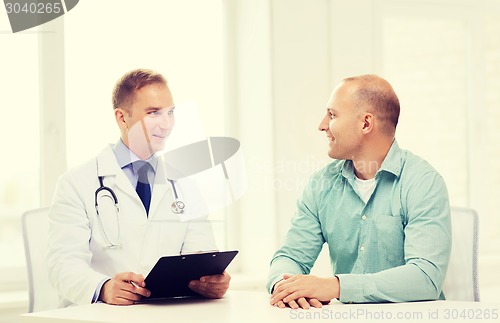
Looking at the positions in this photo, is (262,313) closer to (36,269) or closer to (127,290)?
(127,290)

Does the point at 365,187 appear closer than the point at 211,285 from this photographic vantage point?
No

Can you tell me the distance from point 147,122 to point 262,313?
948 mm

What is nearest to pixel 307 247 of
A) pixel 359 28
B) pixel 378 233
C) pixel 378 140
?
pixel 378 233

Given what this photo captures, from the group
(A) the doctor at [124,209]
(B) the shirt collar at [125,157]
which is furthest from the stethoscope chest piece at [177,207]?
(B) the shirt collar at [125,157]

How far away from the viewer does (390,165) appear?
7.76 feet

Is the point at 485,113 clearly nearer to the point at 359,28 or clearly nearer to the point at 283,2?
the point at 359,28

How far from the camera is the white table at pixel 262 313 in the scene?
1855 mm

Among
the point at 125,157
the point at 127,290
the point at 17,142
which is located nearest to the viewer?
the point at 127,290

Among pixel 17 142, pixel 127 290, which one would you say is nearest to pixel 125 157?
pixel 127 290

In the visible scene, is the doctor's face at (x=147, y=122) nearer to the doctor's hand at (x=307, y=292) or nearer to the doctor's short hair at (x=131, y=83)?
the doctor's short hair at (x=131, y=83)

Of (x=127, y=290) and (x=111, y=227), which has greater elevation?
(x=111, y=227)

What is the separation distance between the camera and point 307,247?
246 cm

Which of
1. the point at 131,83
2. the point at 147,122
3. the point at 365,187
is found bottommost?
the point at 365,187

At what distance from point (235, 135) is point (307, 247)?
157cm
